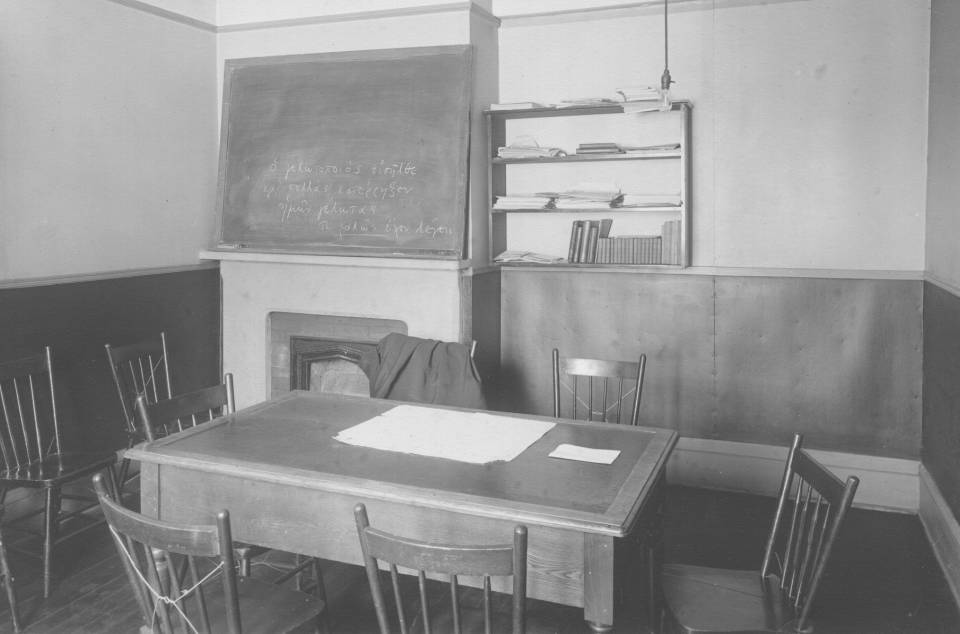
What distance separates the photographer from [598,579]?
79.6 inches

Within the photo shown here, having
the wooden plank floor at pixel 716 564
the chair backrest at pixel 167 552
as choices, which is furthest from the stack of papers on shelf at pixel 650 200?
the chair backrest at pixel 167 552

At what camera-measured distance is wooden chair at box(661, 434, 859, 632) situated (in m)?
2.22

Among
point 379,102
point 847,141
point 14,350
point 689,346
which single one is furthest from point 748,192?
point 14,350

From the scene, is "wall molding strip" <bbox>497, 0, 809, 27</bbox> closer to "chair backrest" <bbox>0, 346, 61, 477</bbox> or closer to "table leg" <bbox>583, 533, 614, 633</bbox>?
"chair backrest" <bbox>0, 346, 61, 477</bbox>

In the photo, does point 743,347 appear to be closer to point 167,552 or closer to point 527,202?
point 527,202

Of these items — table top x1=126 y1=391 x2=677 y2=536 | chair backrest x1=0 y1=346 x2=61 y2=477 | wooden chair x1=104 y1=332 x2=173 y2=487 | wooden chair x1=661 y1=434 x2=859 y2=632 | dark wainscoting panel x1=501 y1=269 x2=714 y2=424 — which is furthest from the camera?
dark wainscoting panel x1=501 y1=269 x2=714 y2=424

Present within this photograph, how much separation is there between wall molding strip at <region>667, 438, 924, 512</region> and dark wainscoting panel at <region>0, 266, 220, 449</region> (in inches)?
122

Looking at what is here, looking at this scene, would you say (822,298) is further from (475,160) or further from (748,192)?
(475,160)

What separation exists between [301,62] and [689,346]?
9.83ft

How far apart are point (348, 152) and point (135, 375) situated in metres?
1.82

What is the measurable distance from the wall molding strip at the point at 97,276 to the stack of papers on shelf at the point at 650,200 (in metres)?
2.69

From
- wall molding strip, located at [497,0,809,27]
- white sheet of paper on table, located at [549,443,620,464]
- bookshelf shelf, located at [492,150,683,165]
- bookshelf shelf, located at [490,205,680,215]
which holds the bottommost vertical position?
white sheet of paper on table, located at [549,443,620,464]

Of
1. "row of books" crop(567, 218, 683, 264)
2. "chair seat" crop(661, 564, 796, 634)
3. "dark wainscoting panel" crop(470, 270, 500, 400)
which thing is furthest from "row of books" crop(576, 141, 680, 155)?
"chair seat" crop(661, 564, 796, 634)

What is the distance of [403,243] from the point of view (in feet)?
16.0
